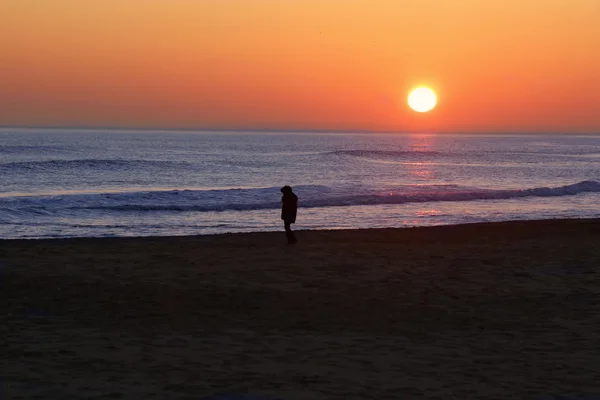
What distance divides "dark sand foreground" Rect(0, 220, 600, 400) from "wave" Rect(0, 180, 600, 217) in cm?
1313

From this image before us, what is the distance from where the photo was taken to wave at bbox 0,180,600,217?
103ft

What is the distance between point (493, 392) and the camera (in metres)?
7.30

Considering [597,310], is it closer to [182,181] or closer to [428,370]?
[428,370]

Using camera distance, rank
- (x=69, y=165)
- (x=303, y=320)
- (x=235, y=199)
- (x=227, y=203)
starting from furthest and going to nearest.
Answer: (x=69, y=165) < (x=235, y=199) < (x=227, y=203) < (x=303, y=320)

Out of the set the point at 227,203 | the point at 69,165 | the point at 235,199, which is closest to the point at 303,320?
the point at 227,203

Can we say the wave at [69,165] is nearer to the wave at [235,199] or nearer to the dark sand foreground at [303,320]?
the wave at [235,199]

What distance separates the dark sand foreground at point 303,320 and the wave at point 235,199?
43.1 ft

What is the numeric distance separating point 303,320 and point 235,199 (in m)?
26.2

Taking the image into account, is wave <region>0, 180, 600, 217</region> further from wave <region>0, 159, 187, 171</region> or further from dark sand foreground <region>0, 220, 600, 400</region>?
wave <region>0, 159, 187, 171</region>

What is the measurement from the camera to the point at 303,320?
10.5 m

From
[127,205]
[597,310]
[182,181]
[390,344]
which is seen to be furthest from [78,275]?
[182,181]

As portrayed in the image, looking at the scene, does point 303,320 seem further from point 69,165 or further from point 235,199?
point 69,165

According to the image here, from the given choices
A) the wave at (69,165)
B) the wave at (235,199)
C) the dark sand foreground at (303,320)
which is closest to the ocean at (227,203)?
the wave at (235,199)

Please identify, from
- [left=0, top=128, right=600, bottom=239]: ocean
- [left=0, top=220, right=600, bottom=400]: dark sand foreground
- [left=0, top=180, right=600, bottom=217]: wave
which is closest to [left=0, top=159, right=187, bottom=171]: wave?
[left=0, top=128, right=600, bottom=239]: ocean
